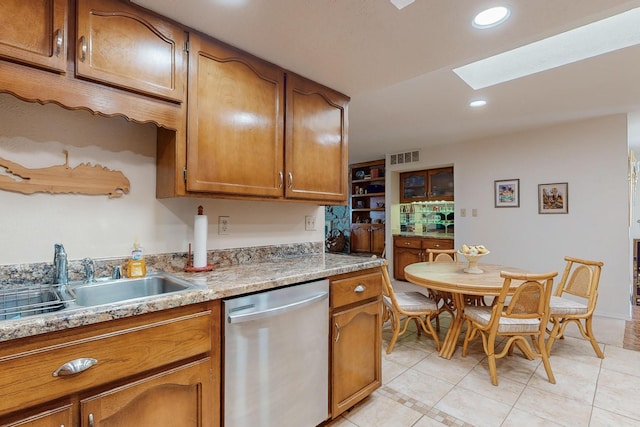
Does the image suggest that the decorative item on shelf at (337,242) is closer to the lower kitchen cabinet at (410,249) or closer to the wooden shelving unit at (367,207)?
the wooden shelving unit at (367,207)

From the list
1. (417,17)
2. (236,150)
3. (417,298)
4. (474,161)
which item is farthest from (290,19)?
(474,161)

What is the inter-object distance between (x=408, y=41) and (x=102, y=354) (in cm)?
185

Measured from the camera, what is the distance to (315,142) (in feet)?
6.69

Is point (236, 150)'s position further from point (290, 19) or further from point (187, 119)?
point (290, 19)

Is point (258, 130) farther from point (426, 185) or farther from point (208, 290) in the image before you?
point (426, 185)

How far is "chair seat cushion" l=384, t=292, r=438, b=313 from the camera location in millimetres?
2641

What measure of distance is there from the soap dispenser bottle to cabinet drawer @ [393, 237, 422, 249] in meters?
4.63

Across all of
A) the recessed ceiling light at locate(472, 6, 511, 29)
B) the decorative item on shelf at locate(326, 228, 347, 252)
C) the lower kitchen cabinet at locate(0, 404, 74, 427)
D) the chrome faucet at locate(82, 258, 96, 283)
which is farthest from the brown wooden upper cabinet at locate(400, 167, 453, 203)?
the lower kitchen cabinet at locate(0, 404, 74, 427)

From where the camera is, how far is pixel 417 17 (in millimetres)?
1376

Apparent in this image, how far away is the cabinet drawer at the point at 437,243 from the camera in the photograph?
5.06 m

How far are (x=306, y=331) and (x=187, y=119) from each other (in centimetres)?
119

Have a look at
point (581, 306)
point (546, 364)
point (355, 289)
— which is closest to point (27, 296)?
point (355, 289)

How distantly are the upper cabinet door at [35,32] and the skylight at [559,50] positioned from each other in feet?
8.29

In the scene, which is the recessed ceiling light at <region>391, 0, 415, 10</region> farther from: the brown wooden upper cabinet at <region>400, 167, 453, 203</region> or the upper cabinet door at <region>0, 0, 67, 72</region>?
the brown wooden upper cabinet at <region>400, 167, 453, 203</region>
